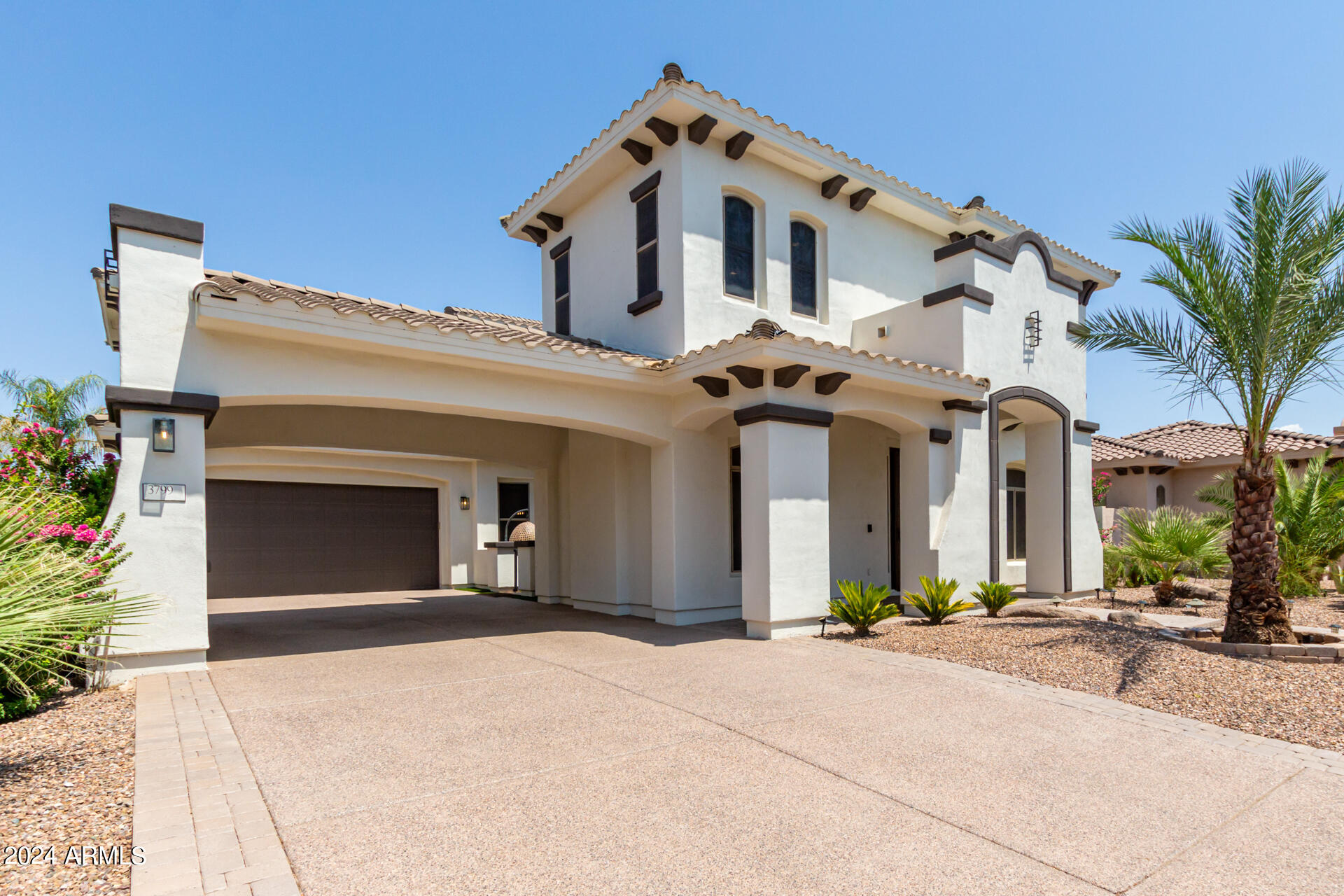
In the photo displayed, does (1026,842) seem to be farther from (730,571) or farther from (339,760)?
(730,571)

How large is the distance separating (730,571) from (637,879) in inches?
319

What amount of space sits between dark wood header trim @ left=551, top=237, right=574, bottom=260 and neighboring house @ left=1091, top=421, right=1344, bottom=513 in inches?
603

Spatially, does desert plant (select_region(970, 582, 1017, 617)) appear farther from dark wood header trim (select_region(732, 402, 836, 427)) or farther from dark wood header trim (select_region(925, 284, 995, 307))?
dark wood header trim (select_region(925, 284, 995, 307))

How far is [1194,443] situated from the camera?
2095cm

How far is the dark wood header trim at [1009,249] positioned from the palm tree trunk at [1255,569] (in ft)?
16.7

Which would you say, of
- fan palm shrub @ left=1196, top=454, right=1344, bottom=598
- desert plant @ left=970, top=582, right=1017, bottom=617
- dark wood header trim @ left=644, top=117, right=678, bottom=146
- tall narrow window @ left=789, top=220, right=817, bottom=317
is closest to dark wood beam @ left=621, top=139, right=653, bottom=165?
dark wood header trim @ left=644, top=117, right=678, bottom=146

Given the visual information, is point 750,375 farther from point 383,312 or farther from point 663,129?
point 383,312

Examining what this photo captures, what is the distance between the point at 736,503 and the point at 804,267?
411cm

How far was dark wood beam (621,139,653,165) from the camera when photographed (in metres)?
11.4

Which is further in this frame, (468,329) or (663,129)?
(663,129)

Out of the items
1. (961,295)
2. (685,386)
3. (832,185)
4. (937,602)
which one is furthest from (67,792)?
(832,185)

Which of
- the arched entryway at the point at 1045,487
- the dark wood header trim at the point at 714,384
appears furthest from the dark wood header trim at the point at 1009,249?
the dark wood header trim at the point at 714,384

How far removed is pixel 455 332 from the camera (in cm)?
837

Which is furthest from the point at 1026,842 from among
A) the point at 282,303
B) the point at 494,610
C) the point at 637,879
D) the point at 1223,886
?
the point at 494,610
